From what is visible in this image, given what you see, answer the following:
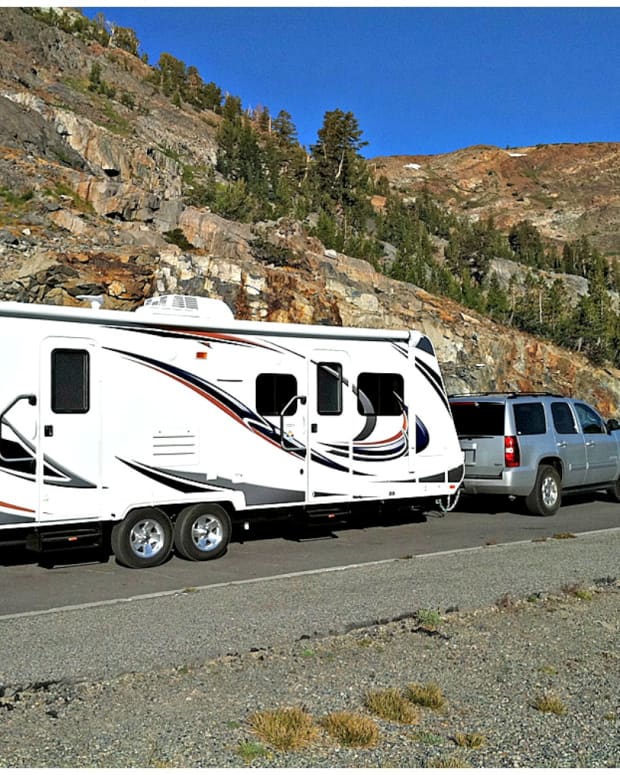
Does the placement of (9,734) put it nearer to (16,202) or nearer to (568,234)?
(16,202)

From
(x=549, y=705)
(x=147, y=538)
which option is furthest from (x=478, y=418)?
(x=549, y=705)

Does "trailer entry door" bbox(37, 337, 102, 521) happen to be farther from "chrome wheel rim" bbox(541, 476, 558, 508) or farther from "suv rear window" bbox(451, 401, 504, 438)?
"chrome wheel rim" bbox(541, 476, 558, 508)

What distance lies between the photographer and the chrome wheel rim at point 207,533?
11.3m

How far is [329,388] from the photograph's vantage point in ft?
41.3

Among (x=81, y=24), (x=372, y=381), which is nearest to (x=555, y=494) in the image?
(x=372, y=381)

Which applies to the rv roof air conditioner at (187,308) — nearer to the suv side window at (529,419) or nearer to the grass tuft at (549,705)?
the suv side window at (529,419)

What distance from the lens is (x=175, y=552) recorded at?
11.6 m

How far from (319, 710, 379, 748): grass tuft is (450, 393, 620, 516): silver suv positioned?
10.4 m

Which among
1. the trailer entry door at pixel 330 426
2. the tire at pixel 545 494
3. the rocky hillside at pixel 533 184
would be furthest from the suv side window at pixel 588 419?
the rocky hillside at pixel 533 184

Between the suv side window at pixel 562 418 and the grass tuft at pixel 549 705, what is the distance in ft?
36.0

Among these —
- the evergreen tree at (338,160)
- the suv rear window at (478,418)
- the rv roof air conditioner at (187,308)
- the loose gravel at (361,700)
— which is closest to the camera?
the loose gravel at (361,700)

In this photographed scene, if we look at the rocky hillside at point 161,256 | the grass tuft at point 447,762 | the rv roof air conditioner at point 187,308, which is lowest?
the grass tuft at point 447,762

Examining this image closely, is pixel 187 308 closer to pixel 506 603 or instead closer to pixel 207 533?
pixel 207 533

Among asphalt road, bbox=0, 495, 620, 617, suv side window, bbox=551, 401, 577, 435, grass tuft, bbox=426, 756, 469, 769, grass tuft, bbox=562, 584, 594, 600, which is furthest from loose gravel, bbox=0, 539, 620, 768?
suv side window, bbox=551, 401, 577, 435
